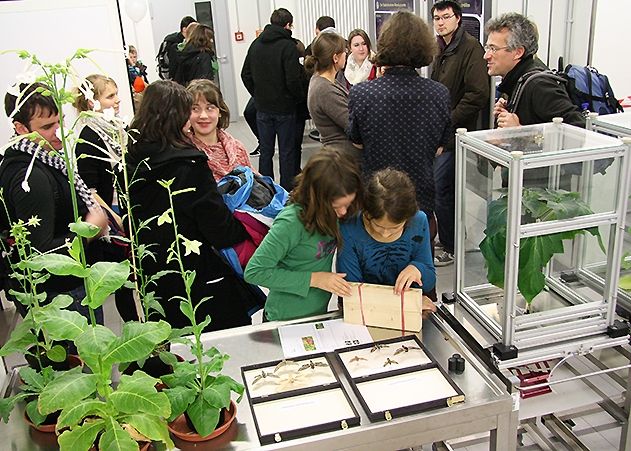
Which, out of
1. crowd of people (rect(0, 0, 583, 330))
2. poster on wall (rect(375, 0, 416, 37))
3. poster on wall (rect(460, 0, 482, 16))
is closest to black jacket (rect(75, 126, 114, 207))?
crowd of people (rect(0, 0, 583, 330))

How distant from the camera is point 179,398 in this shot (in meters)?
1.43

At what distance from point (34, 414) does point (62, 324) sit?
36 centimetres

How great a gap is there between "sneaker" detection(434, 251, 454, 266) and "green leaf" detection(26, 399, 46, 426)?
2.94 m

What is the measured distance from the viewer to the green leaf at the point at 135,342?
1.31m

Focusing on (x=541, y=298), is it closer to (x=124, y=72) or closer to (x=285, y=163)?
(x=124, y=72)

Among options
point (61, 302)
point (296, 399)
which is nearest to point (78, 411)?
point (61, 302)

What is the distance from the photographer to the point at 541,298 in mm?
1930

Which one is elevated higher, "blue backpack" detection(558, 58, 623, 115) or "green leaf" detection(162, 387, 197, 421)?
"blue backpack" detection(558, 58, 623, 115)

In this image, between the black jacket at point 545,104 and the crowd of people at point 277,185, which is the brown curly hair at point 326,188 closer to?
the crowd of people at point 277,185

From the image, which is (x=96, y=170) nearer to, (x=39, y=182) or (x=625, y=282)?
(x=39, y=182)

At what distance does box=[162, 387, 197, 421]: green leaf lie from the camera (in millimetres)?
1430

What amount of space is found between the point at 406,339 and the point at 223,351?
530 mm

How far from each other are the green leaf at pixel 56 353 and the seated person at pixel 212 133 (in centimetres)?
136

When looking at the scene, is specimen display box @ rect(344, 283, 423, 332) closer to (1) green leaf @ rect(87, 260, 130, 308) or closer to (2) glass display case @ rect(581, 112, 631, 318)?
(2) glass display case @ rect(581, 112, 631, 318)
